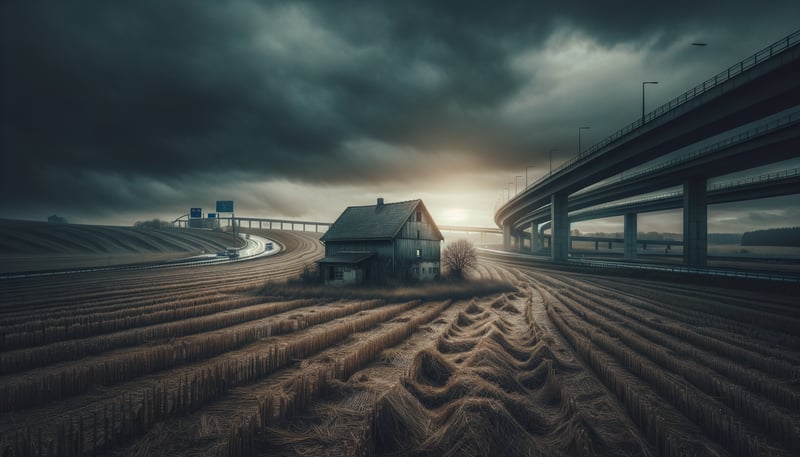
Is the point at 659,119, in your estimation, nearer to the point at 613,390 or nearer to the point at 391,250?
the point at 391,250

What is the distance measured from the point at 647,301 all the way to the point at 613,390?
69.6 ft

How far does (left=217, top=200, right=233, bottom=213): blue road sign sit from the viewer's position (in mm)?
74356

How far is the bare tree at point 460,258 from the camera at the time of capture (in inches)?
1610

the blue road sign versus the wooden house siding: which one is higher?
the blue road sign

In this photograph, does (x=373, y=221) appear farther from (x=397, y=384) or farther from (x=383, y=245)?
(x=397, y=384)

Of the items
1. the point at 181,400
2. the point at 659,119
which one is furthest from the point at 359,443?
the point at 659,119

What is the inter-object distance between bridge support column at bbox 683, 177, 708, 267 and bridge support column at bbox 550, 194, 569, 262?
1737 cm

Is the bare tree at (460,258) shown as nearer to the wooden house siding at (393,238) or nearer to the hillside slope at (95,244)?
the wooden house siding at (393,238)

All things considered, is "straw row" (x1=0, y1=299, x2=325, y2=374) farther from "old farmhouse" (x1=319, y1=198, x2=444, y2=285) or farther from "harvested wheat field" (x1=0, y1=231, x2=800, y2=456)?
"old farmhouse" (x1=319, y1=198, x2=444, y2=285)

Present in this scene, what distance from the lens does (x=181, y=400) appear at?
880 centimetres

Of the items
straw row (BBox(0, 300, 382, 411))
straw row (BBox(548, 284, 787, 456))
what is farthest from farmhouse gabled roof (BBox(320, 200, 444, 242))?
straw row (BBox(548, 284, 787, 456))

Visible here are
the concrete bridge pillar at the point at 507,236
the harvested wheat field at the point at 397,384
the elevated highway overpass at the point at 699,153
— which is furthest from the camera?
the concrete bridge pillar at the point at 507,236

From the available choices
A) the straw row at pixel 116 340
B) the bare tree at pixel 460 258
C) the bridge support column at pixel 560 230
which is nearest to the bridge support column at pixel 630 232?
the bridge support column at pixel 560 230

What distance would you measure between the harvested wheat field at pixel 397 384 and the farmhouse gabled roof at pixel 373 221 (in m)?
16.5
